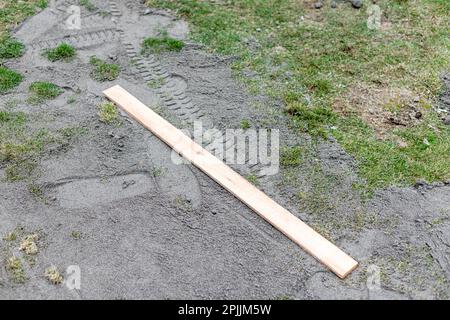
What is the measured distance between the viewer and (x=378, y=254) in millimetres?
4105

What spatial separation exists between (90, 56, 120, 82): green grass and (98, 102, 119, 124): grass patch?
461 mm

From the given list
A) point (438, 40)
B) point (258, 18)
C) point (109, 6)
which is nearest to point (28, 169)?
point (109, 6)

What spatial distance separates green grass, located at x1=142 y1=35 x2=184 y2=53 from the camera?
6.00 metres

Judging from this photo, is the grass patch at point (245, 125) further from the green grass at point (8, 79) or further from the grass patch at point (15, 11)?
the grass patch at point (15, 11)

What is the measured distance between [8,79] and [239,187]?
9.10ft

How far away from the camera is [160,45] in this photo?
19.9 feet

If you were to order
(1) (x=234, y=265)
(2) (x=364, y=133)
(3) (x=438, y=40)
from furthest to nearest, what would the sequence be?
(3) (x=438, y=40), (2) (x=364, y=133), (1) (x=234, y=265)

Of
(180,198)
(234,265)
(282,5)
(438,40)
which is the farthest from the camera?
(282,5)

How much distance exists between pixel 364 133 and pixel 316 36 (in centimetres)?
163

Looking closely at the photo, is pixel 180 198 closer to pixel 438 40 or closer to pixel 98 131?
pixel 98 131

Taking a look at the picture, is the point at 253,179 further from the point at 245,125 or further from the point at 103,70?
the point at 103,70

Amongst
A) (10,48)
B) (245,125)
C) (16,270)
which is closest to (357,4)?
(245,125)

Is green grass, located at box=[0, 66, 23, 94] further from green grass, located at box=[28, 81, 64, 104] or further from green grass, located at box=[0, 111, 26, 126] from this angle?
green grass, located at box=[0, 111, 26, 126]

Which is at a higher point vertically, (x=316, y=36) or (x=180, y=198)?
(x=316, y=36)
